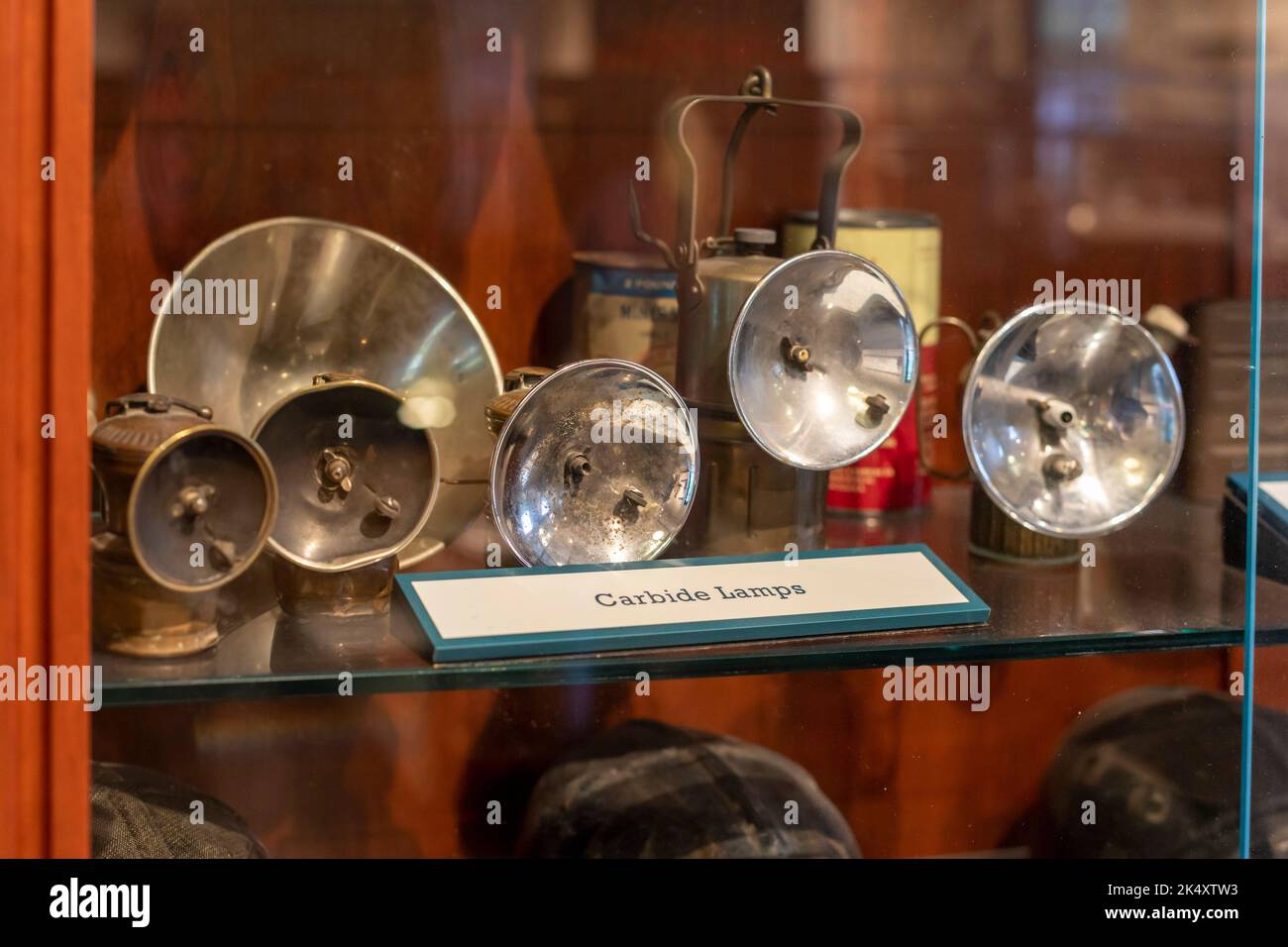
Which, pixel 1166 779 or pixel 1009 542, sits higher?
pixel 1009 542

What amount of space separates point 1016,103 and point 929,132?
7 cm

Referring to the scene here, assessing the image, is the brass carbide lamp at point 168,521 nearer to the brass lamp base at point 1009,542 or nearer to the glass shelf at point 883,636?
the glass shelf at point 883,636

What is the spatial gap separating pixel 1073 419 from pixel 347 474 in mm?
483

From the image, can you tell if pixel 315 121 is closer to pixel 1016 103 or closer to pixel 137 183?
pixel 137 183

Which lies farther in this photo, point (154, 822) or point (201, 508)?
point (154, 822)

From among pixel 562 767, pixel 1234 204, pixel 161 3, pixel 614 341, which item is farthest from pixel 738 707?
pixel 161 3

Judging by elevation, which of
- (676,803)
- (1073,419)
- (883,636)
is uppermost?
(1073,419)

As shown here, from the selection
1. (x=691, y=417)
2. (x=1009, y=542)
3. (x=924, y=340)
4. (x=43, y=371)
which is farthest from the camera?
(x=924, y=340)

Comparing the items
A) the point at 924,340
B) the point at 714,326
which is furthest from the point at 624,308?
the point at 924,340

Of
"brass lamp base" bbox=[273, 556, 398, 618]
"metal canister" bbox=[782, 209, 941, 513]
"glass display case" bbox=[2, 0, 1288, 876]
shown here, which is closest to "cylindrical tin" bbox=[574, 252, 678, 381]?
"glass display case" bbox=[2, 0, 1288, 876]

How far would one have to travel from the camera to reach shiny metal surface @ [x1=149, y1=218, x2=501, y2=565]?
0.96 metres

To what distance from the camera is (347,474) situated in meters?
0.89

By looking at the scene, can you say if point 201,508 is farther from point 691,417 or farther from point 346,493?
point 691,417

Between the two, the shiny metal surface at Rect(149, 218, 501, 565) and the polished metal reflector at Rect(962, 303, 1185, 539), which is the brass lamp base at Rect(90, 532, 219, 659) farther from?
the polished metal reflector at Rect(962, 303, 1185, 539)
